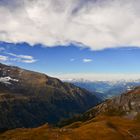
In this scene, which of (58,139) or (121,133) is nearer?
(58,139)

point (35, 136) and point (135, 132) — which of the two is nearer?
point (35, 136)

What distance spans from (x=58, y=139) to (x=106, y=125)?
41.1 m

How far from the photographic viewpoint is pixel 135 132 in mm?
193500

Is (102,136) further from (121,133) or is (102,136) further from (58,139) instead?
(58,139)

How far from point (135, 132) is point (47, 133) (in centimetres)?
5414

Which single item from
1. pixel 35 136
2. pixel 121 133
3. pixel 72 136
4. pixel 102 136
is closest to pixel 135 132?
pixel 121 133

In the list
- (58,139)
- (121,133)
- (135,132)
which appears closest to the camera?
(58,139)

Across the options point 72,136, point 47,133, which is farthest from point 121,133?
point 47,133

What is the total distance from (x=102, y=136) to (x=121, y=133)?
13250mm

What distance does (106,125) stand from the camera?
198 meters

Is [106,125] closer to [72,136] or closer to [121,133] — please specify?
[121,133]

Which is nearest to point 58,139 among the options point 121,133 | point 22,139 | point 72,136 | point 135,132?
point 72,136

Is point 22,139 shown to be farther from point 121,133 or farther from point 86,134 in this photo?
point 121,133

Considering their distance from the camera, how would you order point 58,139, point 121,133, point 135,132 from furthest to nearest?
point 135,132 → point 121,133 → point 58,139
